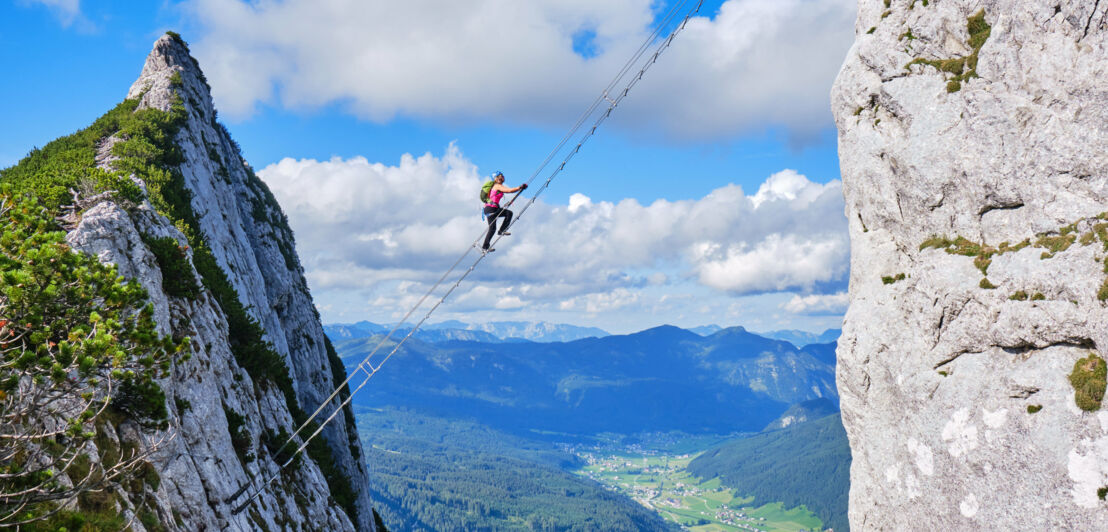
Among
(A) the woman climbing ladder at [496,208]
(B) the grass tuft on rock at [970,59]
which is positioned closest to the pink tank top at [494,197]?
(A) the woman climbing ladder at [496,208]

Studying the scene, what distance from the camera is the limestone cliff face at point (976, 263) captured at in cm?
2728

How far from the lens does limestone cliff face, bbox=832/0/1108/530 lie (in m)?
27.3

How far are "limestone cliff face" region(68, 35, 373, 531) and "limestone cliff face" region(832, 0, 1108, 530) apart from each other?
34.2m

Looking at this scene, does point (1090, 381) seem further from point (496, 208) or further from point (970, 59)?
point (496, 208)

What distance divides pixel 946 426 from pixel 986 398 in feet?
9.12

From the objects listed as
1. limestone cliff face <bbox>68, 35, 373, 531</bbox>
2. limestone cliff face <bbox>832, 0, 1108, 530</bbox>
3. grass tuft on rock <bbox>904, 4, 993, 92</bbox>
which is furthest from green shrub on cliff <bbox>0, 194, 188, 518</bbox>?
grass tuft on rock <bbox>904, 4, 993, 92</bbox>

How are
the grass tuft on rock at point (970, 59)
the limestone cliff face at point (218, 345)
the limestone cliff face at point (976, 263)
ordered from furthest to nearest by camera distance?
1. the grass tuft on rock at point (970, 59)
2. the limestone cliff face at point (976, 263)
3. the limestone cliff face at point (218, 345)

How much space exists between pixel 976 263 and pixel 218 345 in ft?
131

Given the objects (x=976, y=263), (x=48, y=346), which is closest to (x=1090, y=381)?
(x=976, y=263)

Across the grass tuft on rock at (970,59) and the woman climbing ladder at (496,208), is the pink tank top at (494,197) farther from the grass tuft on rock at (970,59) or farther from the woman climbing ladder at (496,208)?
the grass tuft on rock at (970,59)

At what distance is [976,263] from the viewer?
32.3m

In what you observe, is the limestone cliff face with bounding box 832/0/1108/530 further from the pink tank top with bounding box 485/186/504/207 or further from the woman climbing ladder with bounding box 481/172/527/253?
the pink tank top with bounding box 485/186/504/207

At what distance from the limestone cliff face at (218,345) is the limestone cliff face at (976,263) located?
34150 mm

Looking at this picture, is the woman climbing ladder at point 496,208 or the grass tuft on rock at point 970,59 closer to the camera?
the woman climbing ladder at point 496,208
